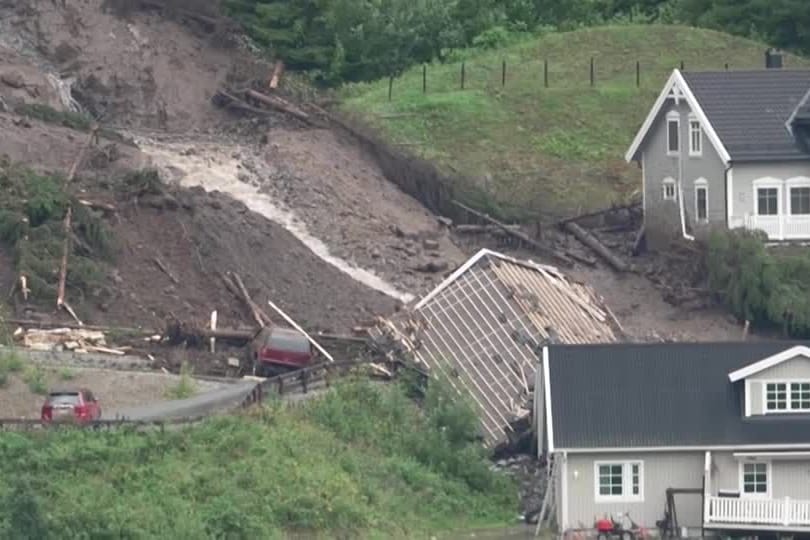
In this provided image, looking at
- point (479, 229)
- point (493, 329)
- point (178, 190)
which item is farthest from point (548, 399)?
point (479, 229)

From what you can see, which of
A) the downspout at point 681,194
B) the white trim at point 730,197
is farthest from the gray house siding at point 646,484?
the downspout at point 681,194

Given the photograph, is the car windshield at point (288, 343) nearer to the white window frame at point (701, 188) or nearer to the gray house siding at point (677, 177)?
the gray house siding at point (677, 177)

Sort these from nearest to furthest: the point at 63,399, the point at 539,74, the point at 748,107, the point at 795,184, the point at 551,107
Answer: the point at 63,399, the point at 795,184, the point at 748,107, the point at 551,107, the point at 539,74

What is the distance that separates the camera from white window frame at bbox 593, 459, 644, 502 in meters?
74.1

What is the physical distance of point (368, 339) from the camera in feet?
273

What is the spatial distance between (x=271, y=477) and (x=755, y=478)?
9620mm

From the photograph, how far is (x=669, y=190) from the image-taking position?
9256 cm

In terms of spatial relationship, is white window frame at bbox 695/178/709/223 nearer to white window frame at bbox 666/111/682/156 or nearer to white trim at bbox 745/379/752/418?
white window frame at bbox 666/111/682/156

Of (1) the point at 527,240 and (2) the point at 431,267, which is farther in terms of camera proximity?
(1) the point at 527,240

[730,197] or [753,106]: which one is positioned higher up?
[753,106]

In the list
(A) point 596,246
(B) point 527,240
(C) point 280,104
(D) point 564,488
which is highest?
(C) point 280,104

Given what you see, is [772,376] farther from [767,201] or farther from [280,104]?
[280,104]

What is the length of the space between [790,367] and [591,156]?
77.6ft

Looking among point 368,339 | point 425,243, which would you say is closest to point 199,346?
point 368,339
